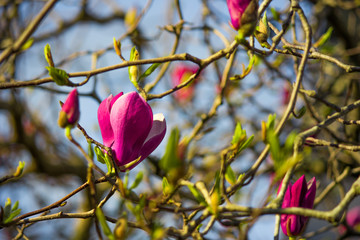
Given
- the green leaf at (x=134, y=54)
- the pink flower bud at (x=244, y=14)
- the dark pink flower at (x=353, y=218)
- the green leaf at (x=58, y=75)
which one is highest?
the pink flower bud at (x=244, y=14)

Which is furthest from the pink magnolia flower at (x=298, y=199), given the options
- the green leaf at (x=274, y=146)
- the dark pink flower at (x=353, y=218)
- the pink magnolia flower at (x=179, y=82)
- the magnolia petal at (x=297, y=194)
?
the pink magnolia flower at (x=179, y=82)

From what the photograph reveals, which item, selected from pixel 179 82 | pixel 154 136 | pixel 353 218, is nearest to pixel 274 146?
pixel 154 136

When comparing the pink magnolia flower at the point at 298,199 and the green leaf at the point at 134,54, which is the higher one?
the green leaf at the point at 134,54

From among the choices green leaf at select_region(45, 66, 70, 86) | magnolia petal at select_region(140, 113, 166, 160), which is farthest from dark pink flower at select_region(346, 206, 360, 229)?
green leaf at select_region(45, 66, 70, 86)

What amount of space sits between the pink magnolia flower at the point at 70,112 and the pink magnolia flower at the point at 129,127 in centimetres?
10

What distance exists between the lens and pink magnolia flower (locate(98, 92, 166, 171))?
61cm

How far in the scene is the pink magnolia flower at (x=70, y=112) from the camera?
1.71ft

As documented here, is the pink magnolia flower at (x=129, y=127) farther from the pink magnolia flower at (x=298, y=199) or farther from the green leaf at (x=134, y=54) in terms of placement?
the pink magnolia flower at (x=298, y=199)

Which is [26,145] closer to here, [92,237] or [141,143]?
[92,237]

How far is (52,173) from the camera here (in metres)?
2.03

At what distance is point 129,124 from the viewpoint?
62 centimetres

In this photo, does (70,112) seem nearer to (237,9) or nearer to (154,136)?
(154,136)

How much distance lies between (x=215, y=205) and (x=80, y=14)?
2.40 m

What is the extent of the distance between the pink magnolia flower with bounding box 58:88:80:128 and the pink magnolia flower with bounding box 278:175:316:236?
0.35 meters
